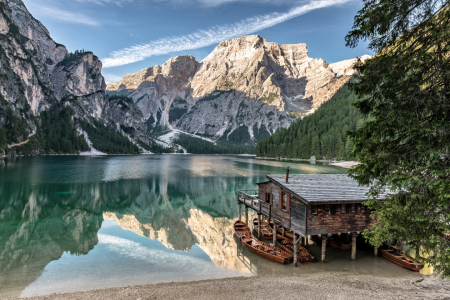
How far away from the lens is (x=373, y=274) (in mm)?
19203

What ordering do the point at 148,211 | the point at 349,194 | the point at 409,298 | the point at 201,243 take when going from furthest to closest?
the point at 148,211, the point at 201,243, the point at 349,194, the point at 409,298

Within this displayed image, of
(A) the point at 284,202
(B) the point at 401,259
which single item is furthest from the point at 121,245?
(B) the point at 401,259

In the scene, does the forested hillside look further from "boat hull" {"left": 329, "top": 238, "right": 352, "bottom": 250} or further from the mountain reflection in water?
"boat hull" {"left": 329, "top": 238, "right": 352, "bottom": 250}

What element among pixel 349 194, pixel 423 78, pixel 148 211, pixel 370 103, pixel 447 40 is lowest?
pixel 148 211

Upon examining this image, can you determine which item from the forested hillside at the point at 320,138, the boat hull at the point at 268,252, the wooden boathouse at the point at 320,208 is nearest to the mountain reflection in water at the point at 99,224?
the boat hull at the point at 268,252

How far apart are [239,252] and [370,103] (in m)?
18.3

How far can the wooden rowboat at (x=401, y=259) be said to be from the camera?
1945cm

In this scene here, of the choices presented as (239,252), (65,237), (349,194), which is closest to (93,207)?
(65,237)

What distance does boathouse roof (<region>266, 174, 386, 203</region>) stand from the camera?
2041 cm

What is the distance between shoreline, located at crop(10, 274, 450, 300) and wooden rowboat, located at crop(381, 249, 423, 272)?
163cm

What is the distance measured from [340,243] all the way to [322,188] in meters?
6.51

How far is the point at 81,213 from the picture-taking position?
129ft

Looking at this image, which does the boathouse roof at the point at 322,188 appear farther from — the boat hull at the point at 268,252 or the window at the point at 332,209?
the boat hull at the point at 268,252

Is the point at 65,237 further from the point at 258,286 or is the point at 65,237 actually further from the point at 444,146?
the point at 444,146
